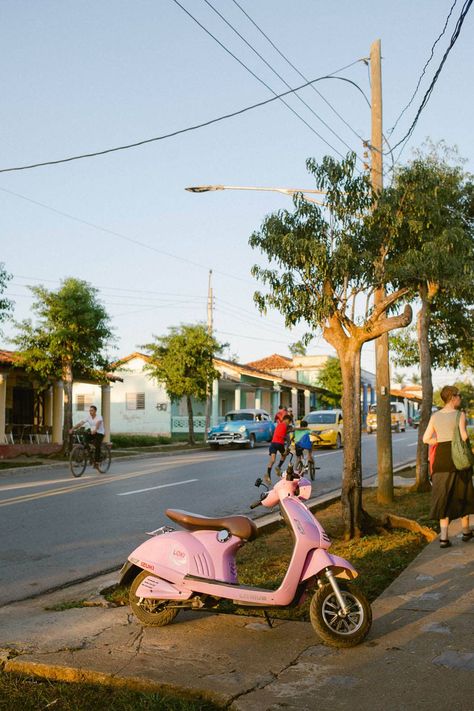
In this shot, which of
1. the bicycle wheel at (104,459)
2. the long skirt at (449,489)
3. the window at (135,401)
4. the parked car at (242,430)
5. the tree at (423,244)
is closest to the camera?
the long skirt at (449,489)

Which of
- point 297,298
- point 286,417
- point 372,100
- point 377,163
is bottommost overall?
point 286,417

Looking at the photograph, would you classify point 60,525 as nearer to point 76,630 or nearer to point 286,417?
point 76,630

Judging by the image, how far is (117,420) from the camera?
48.2 m

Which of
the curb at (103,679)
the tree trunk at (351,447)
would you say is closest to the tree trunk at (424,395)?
the tree trunk at (351,447)

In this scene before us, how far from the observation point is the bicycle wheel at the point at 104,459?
19.2 meters

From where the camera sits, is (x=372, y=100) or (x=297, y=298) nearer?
(x=297, y=298)

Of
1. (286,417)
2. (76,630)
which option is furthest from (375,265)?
(286,417)

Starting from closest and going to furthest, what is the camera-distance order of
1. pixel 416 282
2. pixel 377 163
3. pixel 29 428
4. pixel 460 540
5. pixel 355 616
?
pixel 355 616, pixel 460 540, pixel 416 282, pixel 377 163, pixel 29 428

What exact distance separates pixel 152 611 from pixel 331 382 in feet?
193

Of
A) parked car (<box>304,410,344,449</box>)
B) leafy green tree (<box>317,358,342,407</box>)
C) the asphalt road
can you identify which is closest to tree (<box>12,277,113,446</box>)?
the asphalt road

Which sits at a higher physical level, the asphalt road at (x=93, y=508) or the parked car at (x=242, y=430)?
the parked car at (x=242, y=430)

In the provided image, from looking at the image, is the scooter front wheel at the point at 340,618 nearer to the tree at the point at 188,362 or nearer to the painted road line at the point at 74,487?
the painted road line at the point at 74,487

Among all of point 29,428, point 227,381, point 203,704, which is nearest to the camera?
point 203,704

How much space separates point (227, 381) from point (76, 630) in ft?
137
